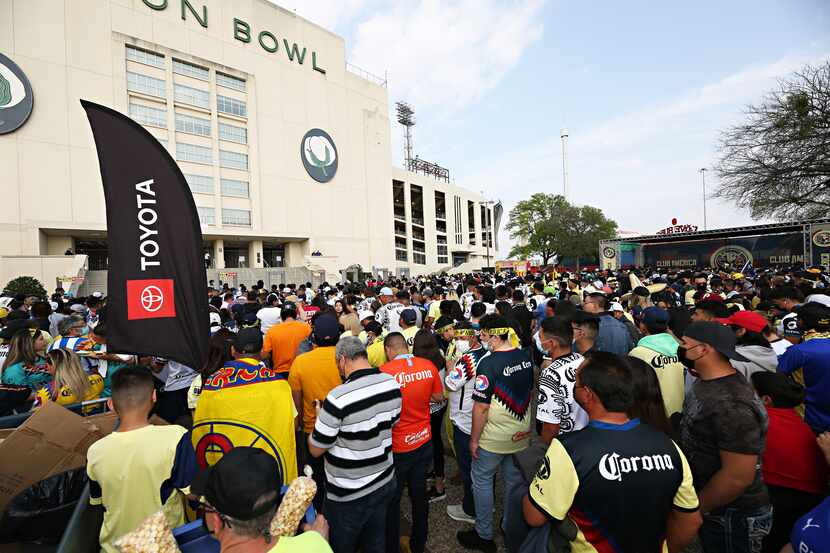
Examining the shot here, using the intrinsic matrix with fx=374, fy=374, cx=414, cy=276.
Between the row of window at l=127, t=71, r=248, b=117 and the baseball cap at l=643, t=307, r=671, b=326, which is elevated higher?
the row of window at l=127, t=71, r=248, b=117

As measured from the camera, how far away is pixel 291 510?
56.6 inches

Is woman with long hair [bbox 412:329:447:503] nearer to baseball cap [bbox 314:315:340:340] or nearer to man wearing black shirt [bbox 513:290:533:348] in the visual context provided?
baseball cap [bbox 314:315:340:340]

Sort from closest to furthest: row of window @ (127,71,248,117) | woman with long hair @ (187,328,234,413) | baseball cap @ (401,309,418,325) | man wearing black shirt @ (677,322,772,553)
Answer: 1. man wearing black shirt @ (677,322,772,553)
2. woman with long hair @ (187,328,234,413)
3. baseball cap @ (401,309,418,325)
4. row of window @ (127,71,248,117)

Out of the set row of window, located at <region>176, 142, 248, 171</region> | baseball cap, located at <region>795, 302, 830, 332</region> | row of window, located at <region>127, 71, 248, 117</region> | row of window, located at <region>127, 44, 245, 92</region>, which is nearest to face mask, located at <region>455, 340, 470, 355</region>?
baseball cap, located at <region>795, 302, 830, 332</region>

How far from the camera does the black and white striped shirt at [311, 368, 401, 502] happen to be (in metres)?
2.41

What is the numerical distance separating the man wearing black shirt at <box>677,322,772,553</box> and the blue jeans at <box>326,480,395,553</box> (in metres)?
2.00

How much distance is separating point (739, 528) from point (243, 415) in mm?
3171

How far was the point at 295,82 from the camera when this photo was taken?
35.6m

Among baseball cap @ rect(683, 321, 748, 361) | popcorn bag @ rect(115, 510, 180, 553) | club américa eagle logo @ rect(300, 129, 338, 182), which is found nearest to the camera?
popcorn bag @ rect(115, 510, 180, 553)

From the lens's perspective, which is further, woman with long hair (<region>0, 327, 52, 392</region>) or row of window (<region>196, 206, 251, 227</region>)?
row of window (<region>196, 206, 251, 227</region>)

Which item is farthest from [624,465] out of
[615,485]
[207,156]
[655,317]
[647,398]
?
[207,156]

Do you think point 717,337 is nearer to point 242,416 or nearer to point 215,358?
point 242,416

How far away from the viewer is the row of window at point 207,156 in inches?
1137

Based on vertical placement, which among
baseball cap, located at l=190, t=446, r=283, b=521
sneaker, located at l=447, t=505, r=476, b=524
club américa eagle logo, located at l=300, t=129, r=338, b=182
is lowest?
sneaker, located at l=447, t=505, r=476, b=524
